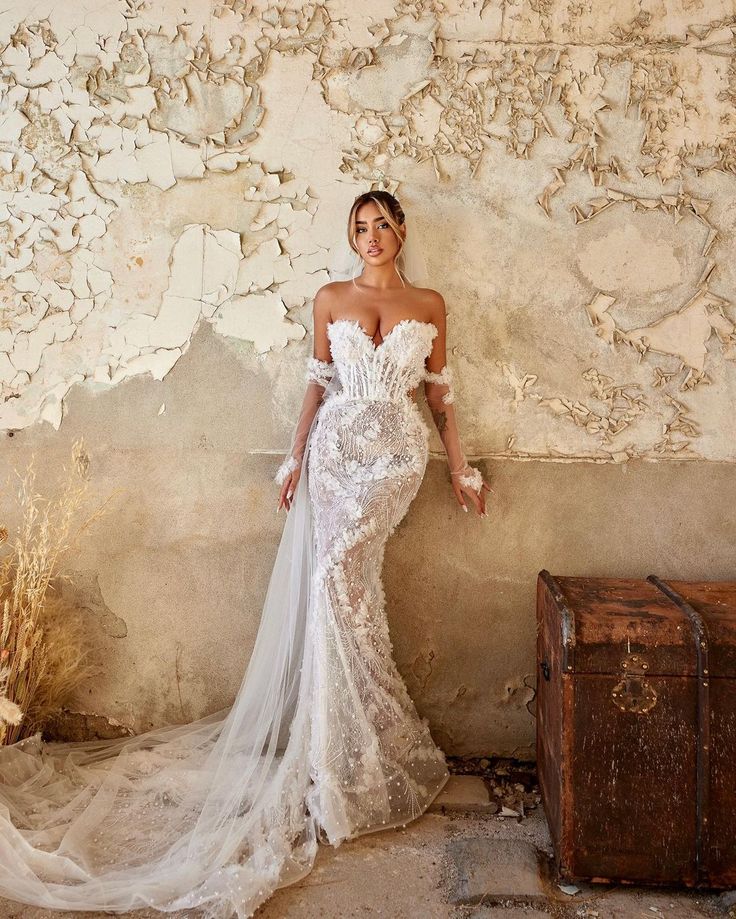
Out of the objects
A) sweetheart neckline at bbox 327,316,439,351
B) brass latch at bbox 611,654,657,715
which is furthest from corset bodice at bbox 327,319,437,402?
brass latch at bbox 611,654,657,715

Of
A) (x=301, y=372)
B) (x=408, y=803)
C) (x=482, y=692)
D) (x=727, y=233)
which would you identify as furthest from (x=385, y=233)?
(x=408, y=803)

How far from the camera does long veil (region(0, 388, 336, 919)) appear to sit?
210cm

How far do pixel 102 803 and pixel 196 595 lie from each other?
88 cm

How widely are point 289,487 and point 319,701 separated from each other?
849 mm

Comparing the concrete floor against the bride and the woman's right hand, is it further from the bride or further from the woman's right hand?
the woman's right hand

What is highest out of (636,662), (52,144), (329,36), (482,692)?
(329,36)

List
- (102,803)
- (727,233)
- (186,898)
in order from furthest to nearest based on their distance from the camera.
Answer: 1. (727,233)
2. (102,803)
3. (186,898)

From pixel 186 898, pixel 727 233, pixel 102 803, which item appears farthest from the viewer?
pixel 727 233

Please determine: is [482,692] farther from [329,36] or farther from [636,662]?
[329,36]

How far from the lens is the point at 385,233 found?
269cm

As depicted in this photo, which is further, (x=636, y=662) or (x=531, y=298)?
(x=531, y=298)

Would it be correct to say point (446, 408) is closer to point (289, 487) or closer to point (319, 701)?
point (289, 487)

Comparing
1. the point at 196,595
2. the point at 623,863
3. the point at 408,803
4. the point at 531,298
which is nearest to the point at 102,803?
the point at 196,595

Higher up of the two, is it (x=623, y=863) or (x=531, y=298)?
(x=531, y=298)
